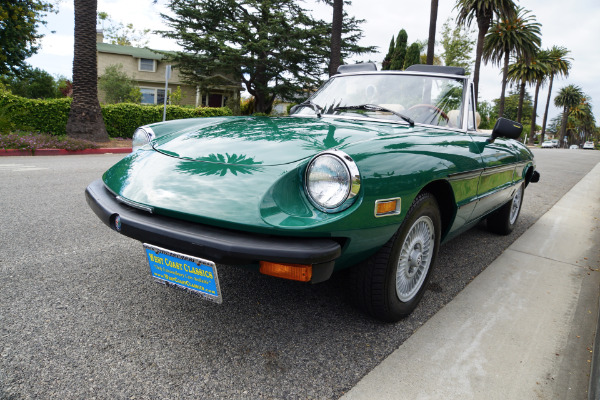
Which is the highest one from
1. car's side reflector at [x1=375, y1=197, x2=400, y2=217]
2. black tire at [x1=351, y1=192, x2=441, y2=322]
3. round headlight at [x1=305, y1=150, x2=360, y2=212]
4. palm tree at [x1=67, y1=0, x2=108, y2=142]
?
palm tree at [x1=67, y1=0, x2=108, y2=142]

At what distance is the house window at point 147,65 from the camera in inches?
1163

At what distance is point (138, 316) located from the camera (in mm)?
1931

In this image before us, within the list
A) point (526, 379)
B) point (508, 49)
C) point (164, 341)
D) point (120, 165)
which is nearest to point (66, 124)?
point (120, 165)

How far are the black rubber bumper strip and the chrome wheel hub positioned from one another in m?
0.60

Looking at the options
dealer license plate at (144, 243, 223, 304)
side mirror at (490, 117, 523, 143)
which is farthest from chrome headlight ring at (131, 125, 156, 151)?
side mirror at (490, 117, 523, 143)

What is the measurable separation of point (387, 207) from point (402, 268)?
48 cm

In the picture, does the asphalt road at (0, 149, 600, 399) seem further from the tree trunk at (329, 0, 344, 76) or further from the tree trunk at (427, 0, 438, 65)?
the tree trunk at (427, 0, 438, 65)

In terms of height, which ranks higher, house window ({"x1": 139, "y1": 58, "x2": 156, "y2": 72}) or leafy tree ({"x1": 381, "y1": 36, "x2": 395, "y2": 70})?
leafy tree ({"x1": 381, "y1": 36, "x2": 395, "y2": 70})

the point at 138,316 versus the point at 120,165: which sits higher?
the point at 120,165

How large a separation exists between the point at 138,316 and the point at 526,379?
1834 mm

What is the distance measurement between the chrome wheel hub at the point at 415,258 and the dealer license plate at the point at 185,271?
90 centimetres

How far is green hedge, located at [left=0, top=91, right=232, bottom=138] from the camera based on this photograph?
1092 centimetres

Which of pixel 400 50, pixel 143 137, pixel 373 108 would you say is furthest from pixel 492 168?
pixel 400 50

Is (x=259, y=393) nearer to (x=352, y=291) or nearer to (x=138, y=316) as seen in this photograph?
(x=352, y=291)
